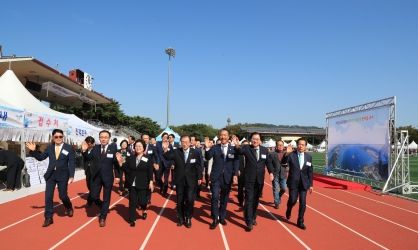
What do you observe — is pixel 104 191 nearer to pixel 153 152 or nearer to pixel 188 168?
pixel 188 168

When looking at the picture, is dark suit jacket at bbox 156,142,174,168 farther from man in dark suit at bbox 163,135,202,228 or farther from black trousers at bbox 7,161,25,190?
black trousers at bbox 7,161,25,190

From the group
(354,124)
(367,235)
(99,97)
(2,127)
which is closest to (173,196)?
(367,235)

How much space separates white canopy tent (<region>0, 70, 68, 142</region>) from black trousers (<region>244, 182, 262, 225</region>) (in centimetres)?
795

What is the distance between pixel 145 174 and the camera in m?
5.18

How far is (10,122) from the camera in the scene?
8586 millimetres

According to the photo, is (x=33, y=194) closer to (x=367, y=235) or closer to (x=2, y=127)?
(x=2, y=127)

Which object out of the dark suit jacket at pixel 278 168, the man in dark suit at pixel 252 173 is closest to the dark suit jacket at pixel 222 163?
the man in dark suit at pixel 252 173

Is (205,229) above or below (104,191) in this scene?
below

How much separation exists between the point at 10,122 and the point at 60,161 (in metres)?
5.00

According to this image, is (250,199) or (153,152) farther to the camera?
(153,152)

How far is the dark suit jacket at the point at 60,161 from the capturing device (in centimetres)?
499

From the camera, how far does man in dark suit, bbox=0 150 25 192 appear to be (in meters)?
8.42

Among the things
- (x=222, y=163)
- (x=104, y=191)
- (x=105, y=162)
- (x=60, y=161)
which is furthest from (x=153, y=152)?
(x=222, y=163)

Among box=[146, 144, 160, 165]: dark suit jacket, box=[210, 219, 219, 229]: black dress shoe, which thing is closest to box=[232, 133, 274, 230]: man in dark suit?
box=[210, 219, 219, 229]: black dress shoe
